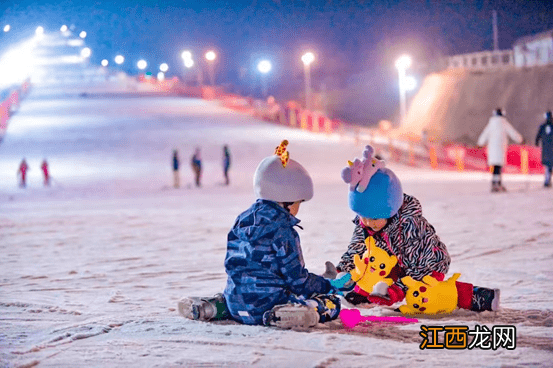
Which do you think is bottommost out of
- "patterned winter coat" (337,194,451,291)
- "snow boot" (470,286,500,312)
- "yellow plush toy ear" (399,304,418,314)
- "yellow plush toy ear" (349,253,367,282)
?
"yellow plush toy ear" (399,304,418,314)

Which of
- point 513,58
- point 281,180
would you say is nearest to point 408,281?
point 281,180

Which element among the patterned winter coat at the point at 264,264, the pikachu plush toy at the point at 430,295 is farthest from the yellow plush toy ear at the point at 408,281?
the patterned winter coat at the point at 264,264

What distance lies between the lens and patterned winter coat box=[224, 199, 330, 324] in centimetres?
489

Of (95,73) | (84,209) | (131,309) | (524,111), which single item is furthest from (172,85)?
(131,309)

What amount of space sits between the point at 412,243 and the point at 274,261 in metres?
0.98

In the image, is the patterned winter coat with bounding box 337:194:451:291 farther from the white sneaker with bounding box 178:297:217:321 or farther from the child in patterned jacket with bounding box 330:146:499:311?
the white sneaker with bounding box 178:297:217:321

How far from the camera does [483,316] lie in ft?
16.8

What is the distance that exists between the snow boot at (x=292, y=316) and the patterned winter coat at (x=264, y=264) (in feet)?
0.36

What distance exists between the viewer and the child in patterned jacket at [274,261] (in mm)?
4879

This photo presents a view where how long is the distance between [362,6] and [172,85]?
76816 mm

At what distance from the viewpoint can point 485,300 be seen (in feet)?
17.1

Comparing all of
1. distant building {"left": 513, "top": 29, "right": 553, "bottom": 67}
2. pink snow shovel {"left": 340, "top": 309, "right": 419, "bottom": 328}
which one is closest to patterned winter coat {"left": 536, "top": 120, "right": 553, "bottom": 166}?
pink snow shovel {"left": 340, "top": 309, "right": 419, "bottom": 328}

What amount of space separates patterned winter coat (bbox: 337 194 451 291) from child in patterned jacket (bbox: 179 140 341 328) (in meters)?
0.61

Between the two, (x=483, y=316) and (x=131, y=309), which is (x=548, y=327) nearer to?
(x=483, y=316)
